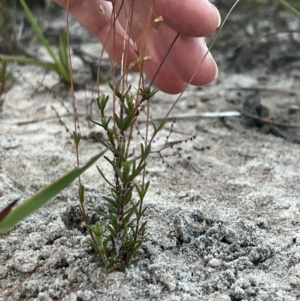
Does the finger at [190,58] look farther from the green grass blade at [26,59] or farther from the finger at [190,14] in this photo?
the green grass blade at [26,59]

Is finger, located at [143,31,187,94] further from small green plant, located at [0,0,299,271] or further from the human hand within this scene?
small green plant, located at [0,0,299,271]

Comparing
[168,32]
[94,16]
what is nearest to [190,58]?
[168,32]

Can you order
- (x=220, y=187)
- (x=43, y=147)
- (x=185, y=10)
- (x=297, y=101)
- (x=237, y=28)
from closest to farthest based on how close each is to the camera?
(x=185, y=10)
(x=220, y=187)
(x=43, y=147)
(x=297, y=101)
(x=237, y=28)

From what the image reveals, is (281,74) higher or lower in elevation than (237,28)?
lower

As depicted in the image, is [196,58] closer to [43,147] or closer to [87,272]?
[87,272]

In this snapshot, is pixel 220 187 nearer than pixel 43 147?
Yes

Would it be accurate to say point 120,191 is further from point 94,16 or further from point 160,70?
point 94,16

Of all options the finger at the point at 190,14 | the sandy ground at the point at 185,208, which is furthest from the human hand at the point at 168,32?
the sandy ground at the point at 185,208

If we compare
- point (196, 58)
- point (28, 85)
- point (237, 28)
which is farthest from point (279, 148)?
point (237, 28)
